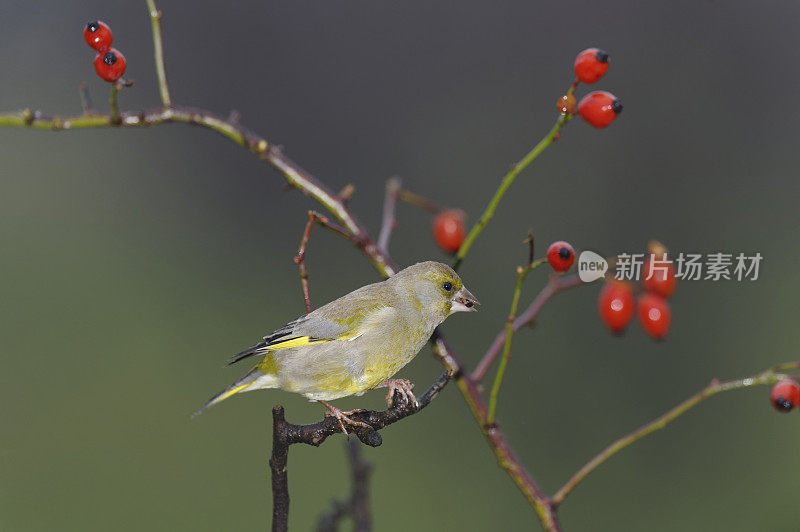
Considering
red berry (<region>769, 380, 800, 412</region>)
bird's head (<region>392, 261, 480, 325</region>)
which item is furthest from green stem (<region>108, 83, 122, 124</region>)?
red berry (<region>769, 380, 800, 412</region>)

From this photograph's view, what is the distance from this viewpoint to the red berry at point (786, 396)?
1.55 m

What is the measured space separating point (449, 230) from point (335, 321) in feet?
1.24

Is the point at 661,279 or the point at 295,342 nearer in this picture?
the point at 295,342

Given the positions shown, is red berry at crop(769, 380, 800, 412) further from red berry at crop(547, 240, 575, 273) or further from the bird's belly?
the bird's belly

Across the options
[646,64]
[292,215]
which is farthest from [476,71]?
[292,215]

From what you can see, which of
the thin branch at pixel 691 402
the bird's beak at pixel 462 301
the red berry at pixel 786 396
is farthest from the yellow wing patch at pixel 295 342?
the red berry at pixel 786 396

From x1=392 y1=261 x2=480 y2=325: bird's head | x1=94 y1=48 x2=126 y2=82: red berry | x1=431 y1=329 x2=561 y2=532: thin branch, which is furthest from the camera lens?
x1=392 y1=261 x2=480 y2=325: bird's head

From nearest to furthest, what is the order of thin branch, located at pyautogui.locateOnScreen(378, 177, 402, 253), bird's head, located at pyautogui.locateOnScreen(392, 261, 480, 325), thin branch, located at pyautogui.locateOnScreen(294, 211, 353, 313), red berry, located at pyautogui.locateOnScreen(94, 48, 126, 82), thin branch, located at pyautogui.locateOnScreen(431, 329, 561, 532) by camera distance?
thin branch, located at pyautogui.locateOnScreen(294, 211, 353, 313) < red berry, located at pyautogui.locateOnScreen(94, 48, 126, 82) < thin branch, located at pyautogui.locateOnScreen(431, 329, 561, 532) < bird's head, located at pyautogui.locateOnScreen(392, 261, 480, 325) < thin branch, located at pyautogui.locateOnScreen(378, 177, 402, 253)

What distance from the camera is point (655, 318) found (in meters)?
1.65

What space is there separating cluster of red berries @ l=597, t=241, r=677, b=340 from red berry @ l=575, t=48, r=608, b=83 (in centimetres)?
36

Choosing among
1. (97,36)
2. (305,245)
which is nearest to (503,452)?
(305,245)

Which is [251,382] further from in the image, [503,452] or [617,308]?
[617,308]

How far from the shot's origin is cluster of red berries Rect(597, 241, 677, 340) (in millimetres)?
1648

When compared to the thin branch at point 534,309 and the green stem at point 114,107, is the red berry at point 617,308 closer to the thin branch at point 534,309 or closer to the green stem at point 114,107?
the thin branch at point 534,309
